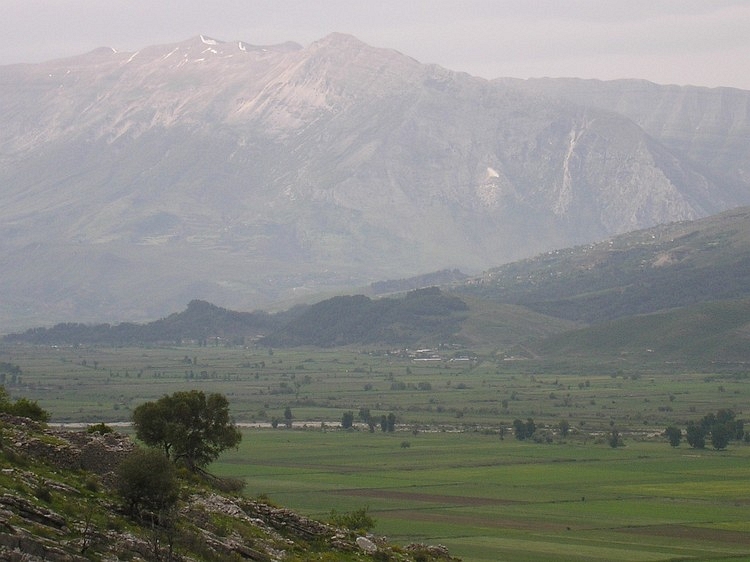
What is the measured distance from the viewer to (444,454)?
5320 inches

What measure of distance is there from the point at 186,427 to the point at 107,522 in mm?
17116

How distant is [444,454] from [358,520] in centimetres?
7433

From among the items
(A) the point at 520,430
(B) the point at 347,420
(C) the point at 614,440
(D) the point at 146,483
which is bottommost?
(C) the point at 614,440

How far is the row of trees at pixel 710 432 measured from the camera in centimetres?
14162

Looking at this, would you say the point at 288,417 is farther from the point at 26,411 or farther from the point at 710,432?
the point at 26,411

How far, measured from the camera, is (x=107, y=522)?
40188mm

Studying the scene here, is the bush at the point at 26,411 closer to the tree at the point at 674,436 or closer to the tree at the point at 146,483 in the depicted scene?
the tree at the point at 146,483

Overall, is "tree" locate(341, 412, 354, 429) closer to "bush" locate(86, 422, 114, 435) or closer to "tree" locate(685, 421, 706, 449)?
"tree" locate(685, 421, 706, 449)

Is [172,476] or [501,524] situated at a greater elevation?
[172,476]

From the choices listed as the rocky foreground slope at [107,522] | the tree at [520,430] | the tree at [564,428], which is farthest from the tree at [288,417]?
the rocky foreground slope at [107,522]

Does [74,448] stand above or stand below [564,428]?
above

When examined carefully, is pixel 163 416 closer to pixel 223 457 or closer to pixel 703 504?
pixel 703 504

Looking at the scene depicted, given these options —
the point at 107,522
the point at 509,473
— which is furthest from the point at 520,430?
the point at 107,522

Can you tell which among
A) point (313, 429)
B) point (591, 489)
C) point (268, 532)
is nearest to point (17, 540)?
point (268, 532)
